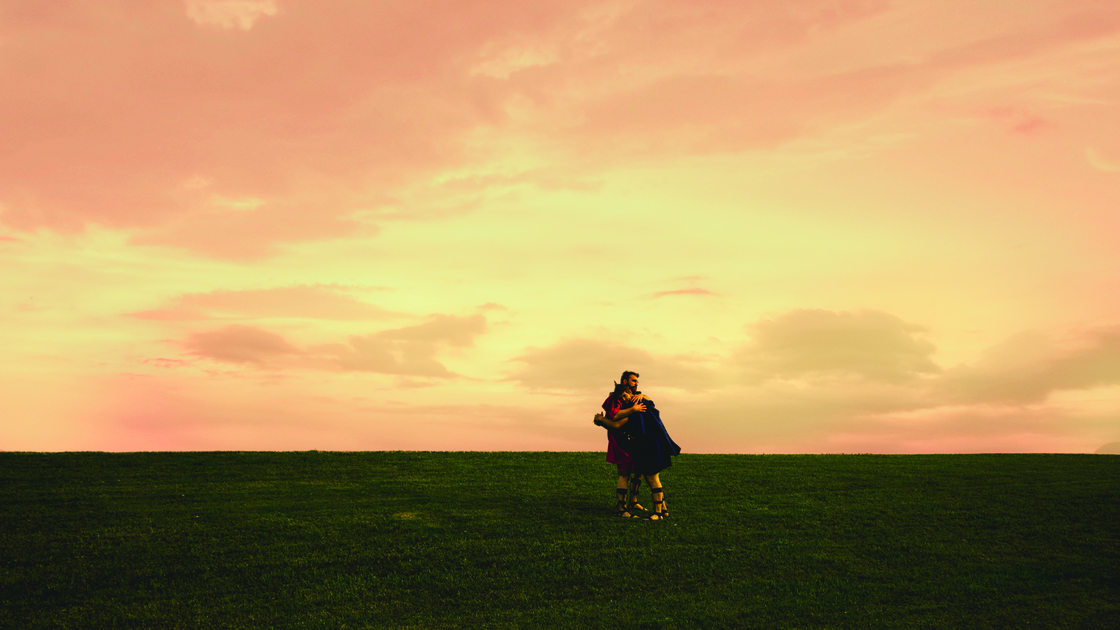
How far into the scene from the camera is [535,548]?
14.1 metres

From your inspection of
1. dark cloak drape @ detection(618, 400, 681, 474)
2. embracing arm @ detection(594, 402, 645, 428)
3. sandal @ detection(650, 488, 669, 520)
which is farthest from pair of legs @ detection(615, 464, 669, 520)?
embracing arm @ detection(594, 402, 645, 428)

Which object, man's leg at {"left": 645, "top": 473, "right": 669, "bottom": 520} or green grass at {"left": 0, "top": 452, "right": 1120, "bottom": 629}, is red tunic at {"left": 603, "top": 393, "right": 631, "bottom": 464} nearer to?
man's leg at {"left": 645, "top": 473, "right": 669, "bottom": 520}

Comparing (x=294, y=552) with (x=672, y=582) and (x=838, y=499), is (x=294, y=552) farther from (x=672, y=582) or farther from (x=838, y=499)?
(x=838, y=499)

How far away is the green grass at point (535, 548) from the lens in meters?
11.6

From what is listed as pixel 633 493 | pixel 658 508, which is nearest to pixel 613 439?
pixel 633 493

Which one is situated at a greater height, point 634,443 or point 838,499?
point 634,443

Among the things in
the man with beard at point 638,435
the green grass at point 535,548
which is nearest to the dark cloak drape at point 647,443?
the man with beard at point 638,435

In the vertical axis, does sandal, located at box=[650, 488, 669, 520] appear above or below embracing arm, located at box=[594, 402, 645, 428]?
below

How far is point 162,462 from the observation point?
22.0m

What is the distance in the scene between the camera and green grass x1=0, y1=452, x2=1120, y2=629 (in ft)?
38.0

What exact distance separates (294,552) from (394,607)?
3.33 meters

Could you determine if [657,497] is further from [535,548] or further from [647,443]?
[535,548]

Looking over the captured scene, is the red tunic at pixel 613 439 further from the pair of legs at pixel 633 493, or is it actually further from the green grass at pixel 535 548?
the green grass at pixel 535 548

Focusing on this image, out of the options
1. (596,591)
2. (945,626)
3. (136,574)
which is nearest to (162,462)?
(136,574)
